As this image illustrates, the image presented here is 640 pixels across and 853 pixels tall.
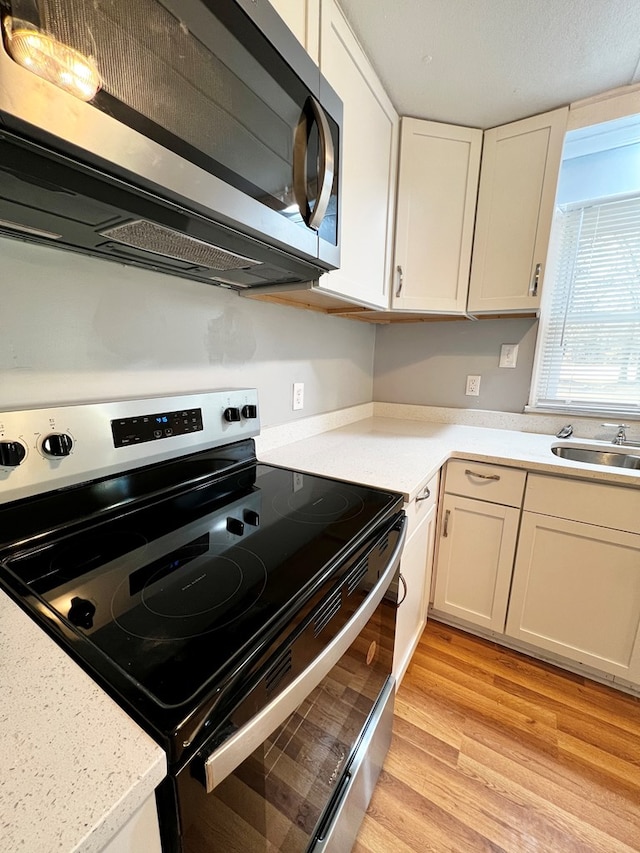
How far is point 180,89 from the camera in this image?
1.82 feet

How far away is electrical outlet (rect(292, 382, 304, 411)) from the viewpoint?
155cm

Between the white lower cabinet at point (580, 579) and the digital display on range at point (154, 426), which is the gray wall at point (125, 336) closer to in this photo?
the digital display on range at point (154, 426)

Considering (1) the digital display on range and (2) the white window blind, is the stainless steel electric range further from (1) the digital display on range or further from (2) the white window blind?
(2) the white window blind

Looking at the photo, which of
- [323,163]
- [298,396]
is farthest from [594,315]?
[323,163]

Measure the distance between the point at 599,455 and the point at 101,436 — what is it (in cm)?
197

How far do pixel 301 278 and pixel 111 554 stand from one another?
2.66 feet

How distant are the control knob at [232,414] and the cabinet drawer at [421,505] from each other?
597 millimetres

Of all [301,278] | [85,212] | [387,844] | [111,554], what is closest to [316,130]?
[301,278]

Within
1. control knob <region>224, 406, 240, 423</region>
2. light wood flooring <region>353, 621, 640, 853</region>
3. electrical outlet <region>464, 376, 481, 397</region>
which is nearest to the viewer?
light wood flooring <region>353, 621, 640, 853</region>

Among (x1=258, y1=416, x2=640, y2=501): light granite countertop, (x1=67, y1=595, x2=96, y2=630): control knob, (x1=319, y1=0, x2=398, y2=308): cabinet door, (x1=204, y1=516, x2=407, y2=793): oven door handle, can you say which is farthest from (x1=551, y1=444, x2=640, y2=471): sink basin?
(x1=67, y1=595, x2=96, y2=630): control knob

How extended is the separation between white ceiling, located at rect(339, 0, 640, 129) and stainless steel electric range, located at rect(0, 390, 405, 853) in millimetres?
1236

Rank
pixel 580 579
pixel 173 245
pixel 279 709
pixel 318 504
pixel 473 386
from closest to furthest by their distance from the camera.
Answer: pixel 279 709 → pixel 173 245 → pixel 318 504 → pixel 580 579 → pixel 473 386

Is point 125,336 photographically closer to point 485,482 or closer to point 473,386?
point 485,482

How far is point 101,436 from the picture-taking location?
2.72ft
